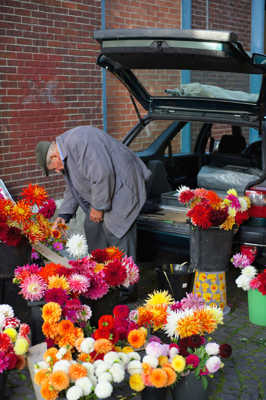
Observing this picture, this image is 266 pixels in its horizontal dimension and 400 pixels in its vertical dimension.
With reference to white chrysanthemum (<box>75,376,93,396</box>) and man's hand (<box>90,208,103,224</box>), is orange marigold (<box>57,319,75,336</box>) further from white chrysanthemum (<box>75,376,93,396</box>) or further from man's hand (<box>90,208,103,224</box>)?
man's hand (<box>90,208,103,224</box>)

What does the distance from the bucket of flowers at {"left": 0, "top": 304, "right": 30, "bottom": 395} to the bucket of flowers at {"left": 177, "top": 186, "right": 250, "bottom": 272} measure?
1.93 meters

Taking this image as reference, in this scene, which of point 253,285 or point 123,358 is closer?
point 123,358

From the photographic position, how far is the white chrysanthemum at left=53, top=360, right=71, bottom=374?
102 inches

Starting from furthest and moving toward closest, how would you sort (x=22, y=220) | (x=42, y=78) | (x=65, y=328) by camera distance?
(x=42, y=78), (x=22, y=220), (x=65, y=328)

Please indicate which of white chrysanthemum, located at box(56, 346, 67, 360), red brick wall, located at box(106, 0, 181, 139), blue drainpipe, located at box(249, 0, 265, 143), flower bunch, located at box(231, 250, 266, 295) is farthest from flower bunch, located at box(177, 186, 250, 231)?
blue drainpipe, located at box(249, 0, 265, 143)

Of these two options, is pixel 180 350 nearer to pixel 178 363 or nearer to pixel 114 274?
pixel 178 363

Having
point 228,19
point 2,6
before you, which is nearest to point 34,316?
point 2,6

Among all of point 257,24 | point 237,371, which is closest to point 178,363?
point 237,371

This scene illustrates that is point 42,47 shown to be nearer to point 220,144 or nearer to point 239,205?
point 220,144

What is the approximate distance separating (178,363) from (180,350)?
0.18 m

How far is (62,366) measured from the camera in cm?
260

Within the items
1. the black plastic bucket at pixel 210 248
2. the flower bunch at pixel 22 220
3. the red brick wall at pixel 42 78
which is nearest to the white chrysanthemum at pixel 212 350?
the flower bunch at pixel 22 220

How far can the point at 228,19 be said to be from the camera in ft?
36.9

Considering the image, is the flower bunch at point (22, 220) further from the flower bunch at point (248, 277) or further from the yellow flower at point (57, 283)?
the flower bunch at point (248, 277)
